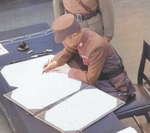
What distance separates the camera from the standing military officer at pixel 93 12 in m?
2.11

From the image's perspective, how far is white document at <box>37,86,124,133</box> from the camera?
1.34m

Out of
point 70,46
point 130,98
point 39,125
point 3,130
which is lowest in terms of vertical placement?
point 3,130

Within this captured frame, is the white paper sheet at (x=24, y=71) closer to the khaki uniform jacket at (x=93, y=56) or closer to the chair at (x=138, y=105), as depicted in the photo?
the khaki uniform jacket at (x=93, y=56)

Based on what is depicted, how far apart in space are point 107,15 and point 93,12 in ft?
0.37

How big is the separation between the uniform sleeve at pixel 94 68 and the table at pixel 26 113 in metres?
0.31

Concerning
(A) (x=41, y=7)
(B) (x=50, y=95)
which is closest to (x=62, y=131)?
(B) (x=50, y=95)

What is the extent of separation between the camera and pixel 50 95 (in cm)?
154

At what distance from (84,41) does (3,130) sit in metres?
1.17

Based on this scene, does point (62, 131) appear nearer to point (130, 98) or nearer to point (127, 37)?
point (130, 98)

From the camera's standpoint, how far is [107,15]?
2.18 meters

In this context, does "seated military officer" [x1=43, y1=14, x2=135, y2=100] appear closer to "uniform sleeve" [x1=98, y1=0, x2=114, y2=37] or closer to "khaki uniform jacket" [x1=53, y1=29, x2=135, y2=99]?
"khaki uniform jacket" [x1=53, y1=29, x2=135, y2=99]

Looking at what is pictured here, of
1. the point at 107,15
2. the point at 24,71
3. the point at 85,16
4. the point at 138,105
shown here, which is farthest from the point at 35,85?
the point at 107,15

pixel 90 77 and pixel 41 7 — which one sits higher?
pixel 90 77

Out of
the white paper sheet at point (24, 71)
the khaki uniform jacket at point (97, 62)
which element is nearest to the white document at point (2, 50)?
the white paper sheet at point (24, 71)
